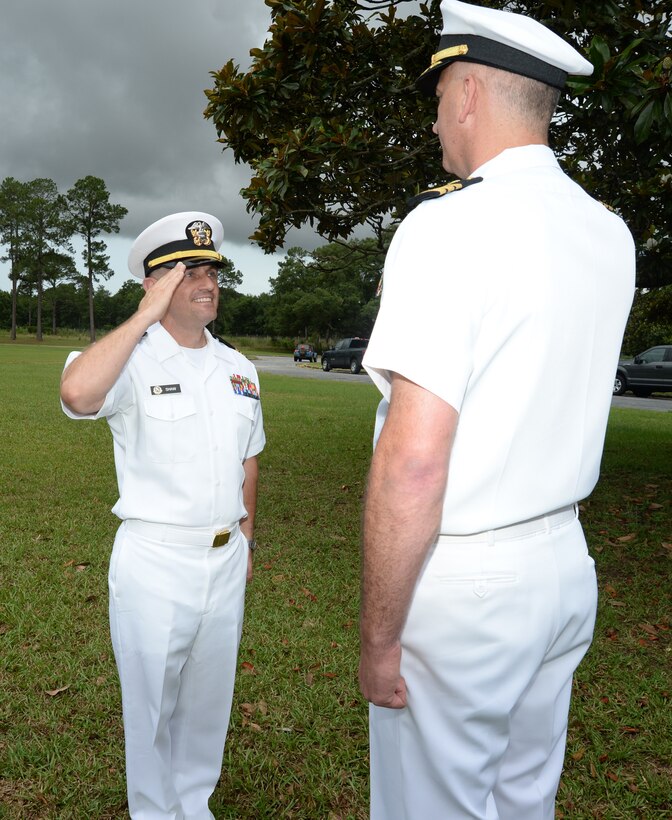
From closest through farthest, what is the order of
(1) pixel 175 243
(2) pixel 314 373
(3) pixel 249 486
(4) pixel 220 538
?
(4) pixel 220 538
(1) pixel 175 243
(3) pixel 249 486
(2) pixel 314 373

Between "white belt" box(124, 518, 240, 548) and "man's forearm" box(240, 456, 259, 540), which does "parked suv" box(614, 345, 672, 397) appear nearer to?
"man's forearm" box(240, 456, 259, 540)

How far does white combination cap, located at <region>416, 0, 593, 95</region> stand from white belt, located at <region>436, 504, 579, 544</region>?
1.04m

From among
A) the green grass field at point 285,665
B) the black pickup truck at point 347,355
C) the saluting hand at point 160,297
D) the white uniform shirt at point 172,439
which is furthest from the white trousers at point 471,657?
the black pickup truck at point 347,355

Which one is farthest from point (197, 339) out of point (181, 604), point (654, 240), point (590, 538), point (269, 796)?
point (654, 240)

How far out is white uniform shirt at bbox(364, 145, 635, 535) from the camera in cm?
148

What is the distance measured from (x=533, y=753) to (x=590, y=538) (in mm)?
5788

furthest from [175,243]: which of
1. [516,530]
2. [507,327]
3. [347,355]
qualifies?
[347,355]

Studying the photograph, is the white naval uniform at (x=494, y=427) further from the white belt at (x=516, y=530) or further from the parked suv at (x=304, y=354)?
the parked suv at (x=304, y=354)

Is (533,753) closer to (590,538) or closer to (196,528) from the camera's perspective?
(196,528)

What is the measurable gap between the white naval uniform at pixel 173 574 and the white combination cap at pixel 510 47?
1.53 metres

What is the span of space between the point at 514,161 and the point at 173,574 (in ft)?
5.91

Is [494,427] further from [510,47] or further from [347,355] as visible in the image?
[347,355]

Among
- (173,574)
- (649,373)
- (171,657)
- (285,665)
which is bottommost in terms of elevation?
(285,665)

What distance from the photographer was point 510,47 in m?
1.67
